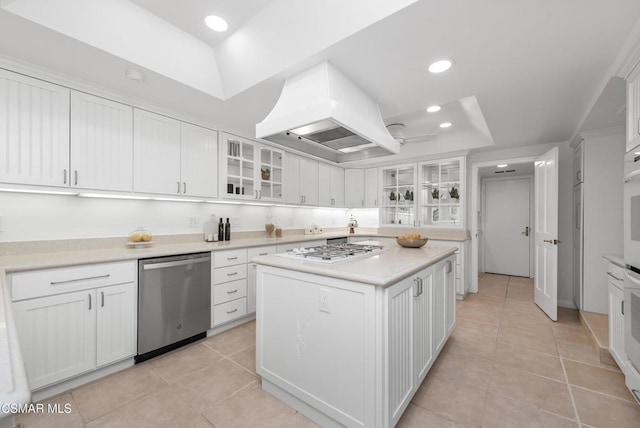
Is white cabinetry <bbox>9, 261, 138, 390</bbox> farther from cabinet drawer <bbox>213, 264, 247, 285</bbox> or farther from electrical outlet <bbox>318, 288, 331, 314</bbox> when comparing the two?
electrical outlet <bbox>318, 288, 331, 314</bbox>

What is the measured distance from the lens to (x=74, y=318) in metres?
1.91

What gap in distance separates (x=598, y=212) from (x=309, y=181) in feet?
12.1

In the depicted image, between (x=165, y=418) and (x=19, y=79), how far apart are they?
254 centimetres

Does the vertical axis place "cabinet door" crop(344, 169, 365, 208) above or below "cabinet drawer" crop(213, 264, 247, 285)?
above

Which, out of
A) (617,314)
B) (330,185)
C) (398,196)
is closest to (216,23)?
(330,185)

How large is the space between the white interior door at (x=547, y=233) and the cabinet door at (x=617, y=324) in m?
1.08

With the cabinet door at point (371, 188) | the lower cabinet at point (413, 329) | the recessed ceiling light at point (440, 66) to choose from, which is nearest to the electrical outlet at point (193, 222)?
the lower cabinet at point (413, 329)

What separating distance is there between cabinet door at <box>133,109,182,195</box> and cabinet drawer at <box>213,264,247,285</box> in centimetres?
93

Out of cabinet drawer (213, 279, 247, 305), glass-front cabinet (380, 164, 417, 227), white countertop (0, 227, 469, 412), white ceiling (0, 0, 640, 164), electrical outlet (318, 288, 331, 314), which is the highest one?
white ceiling (0, 0, 640, 164)

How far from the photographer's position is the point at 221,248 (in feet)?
9.02

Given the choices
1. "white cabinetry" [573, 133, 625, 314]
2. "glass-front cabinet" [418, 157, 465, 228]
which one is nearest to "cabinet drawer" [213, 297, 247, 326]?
"glass-front cabinet" [418, 157, 465, 228]

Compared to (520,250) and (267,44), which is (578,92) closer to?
(267,44)

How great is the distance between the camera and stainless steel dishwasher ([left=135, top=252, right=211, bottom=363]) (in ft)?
7.33

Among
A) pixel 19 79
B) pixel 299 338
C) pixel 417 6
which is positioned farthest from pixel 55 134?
pixel 417 6
